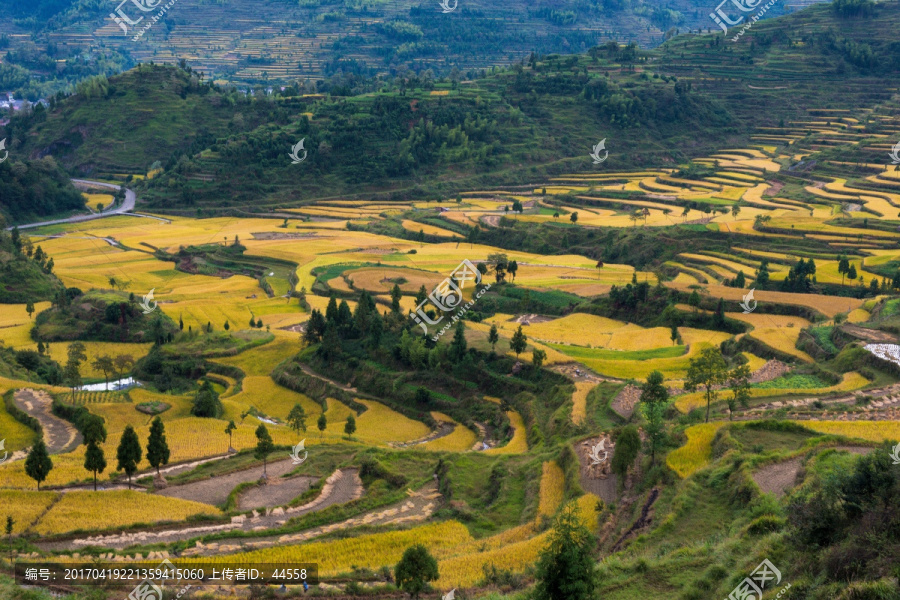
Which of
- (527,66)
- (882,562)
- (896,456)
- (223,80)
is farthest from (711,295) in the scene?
(223,80)

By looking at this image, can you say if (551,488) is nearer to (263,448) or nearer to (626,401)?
(626,401)

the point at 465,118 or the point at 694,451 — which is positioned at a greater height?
the point at 465,118

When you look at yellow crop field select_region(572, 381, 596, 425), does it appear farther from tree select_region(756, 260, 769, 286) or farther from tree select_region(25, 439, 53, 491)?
tree select_region(756, 260, 769, 286)

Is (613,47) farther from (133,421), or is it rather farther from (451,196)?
(133,421)

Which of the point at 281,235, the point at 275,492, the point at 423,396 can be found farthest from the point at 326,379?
the point at 281,235

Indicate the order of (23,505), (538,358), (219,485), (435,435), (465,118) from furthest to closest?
(465,118) → (538,358) → (435,435) → (219,485) → (23,505)

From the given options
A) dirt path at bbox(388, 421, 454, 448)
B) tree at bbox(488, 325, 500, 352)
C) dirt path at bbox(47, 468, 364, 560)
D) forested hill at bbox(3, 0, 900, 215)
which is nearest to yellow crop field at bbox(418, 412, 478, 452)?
dirt path at bbox(388, 421, 454, 448)
